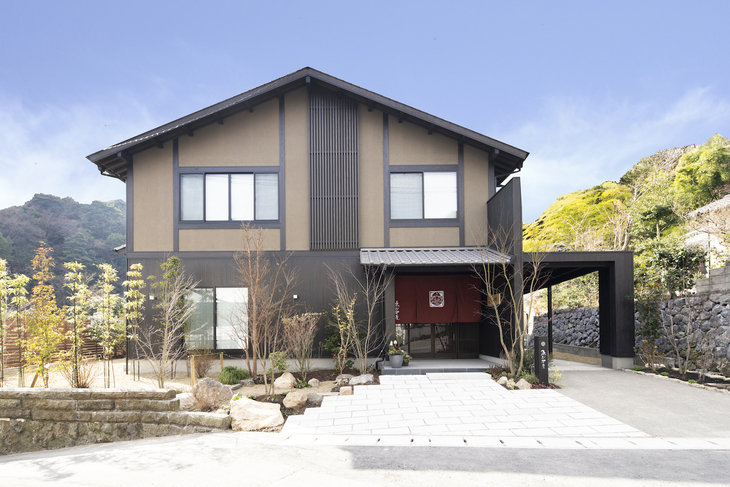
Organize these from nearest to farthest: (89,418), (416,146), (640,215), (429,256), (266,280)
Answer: (89,418), (429,256), (266,280), (416,146), (640,215)

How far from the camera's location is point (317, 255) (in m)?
11.2

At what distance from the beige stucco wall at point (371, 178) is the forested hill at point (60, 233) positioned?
29.8 meters

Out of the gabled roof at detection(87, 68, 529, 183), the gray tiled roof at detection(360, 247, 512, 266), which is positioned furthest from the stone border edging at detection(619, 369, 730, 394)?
the gabled roof at detection(87, 68, 529, 183)

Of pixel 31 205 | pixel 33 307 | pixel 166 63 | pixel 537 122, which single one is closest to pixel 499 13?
pixel 537 122

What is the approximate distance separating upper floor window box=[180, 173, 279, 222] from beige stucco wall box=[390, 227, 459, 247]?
130 inches

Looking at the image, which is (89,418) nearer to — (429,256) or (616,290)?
(429,256)

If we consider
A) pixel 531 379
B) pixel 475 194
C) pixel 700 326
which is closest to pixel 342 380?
pixel 531 379

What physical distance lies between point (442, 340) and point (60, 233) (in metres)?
40.6

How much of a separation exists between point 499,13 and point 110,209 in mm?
46588

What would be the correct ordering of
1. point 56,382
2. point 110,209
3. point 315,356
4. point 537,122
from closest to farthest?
point 56,382 → point 315,356 → point 537,122 → point 110,209

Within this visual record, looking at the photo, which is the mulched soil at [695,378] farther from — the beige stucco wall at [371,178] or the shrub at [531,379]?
the beige stucco wall at [371,178]

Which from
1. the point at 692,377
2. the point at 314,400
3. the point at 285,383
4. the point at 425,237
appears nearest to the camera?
the point at 314,400

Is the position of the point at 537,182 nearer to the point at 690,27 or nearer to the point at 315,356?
the point at 690,27

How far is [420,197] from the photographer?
11547mm
